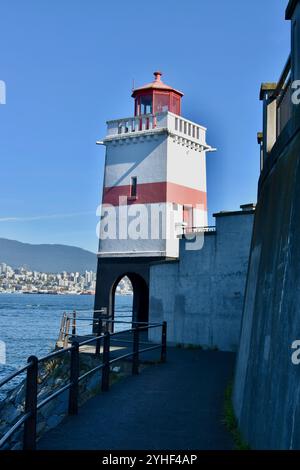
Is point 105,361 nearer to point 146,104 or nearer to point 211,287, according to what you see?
point 211,287

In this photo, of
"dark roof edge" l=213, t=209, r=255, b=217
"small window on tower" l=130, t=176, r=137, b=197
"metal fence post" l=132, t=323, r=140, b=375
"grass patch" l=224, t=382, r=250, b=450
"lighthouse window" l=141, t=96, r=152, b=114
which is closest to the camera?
"grass patch" l=224, t=382, r=250, b=450

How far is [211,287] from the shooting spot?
63.0 ft

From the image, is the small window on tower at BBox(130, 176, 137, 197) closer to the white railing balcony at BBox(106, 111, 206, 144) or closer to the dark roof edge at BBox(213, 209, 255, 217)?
the white railing balcony at BBox(106, 111, 206, 144)

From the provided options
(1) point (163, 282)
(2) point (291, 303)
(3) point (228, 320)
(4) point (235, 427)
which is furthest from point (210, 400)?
(1) point (163, 282)

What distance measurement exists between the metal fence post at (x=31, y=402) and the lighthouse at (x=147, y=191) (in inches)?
746

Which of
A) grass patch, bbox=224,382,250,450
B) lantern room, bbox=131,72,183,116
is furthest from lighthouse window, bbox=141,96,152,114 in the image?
grass patch, bbox=224,382,250,450

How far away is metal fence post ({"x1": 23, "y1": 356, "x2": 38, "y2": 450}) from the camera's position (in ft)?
20.7

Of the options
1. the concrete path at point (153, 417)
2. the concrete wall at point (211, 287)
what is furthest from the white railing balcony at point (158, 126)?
the concrete path at point (153, 417)

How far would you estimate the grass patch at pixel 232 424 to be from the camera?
271 inches

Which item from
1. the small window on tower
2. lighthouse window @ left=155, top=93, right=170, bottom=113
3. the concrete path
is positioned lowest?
the concrete path

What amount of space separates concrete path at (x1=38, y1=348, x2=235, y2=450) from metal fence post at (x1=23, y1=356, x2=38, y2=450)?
0.49 metres

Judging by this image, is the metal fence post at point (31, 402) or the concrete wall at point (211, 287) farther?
the concrete wall at point (211, 287)

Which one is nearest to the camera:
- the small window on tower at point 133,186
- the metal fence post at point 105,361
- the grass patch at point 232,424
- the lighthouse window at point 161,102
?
the grass patch at point 232,424

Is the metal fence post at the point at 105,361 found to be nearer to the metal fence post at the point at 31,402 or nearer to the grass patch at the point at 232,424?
the grass patch at the point at 232,424
